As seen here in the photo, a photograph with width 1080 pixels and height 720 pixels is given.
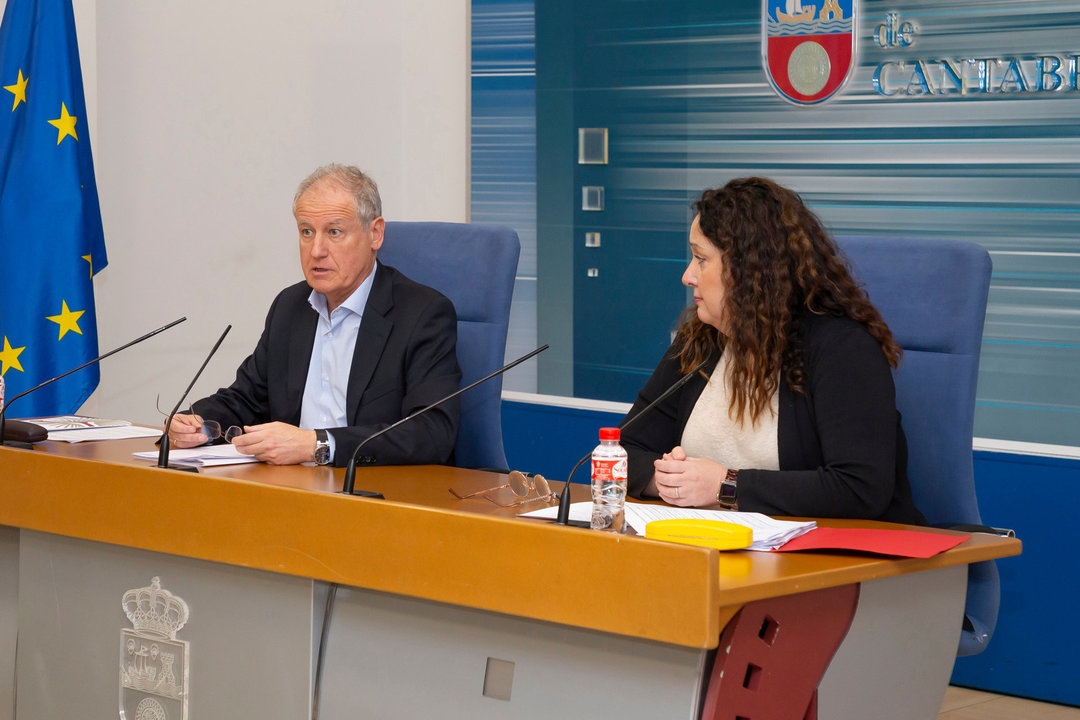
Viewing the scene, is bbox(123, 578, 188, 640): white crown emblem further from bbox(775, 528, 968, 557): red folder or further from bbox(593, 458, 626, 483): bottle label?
bbox(775, 528, 968, 557): red folder

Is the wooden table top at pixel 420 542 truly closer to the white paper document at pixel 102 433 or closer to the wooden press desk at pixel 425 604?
the wooden press desk at pixel 425 604

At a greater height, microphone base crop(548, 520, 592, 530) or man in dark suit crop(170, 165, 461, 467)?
man in dark suit crop(170, 165, 461, 467)

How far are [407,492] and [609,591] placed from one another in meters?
0.61

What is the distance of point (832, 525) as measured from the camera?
5.98ft

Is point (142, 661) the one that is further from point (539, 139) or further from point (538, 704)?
point (539, 139)

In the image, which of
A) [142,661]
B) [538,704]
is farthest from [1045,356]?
[142,661]

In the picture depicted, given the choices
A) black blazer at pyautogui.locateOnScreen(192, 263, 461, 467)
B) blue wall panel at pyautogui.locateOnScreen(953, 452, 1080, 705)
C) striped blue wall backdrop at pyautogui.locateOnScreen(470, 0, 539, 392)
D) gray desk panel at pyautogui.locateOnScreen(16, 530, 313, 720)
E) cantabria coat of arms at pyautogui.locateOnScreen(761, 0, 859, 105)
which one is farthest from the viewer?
striped blue wall backdrop at pyautogui.locateOnScreen(470, 0, 539, 392)

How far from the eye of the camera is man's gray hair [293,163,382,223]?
2.61m

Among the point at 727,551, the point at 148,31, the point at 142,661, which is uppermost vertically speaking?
the point at 148,31

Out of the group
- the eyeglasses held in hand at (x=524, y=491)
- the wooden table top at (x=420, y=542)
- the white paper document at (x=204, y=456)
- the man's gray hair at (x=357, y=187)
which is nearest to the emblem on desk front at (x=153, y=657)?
the wooden table top at (x=420, y=542)

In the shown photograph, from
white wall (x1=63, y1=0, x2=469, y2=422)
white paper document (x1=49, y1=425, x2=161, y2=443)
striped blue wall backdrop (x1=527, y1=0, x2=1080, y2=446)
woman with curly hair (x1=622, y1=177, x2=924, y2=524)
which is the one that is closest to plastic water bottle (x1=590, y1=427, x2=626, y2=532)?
woman with curly hair (x1=622, y1=177, x2=924, y2=524)

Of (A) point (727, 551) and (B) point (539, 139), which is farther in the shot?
(B) point (539, 139)

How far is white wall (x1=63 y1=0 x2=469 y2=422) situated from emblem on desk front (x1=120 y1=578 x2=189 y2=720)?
2141mm

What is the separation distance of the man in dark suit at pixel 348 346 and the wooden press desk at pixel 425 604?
0.94 ft
